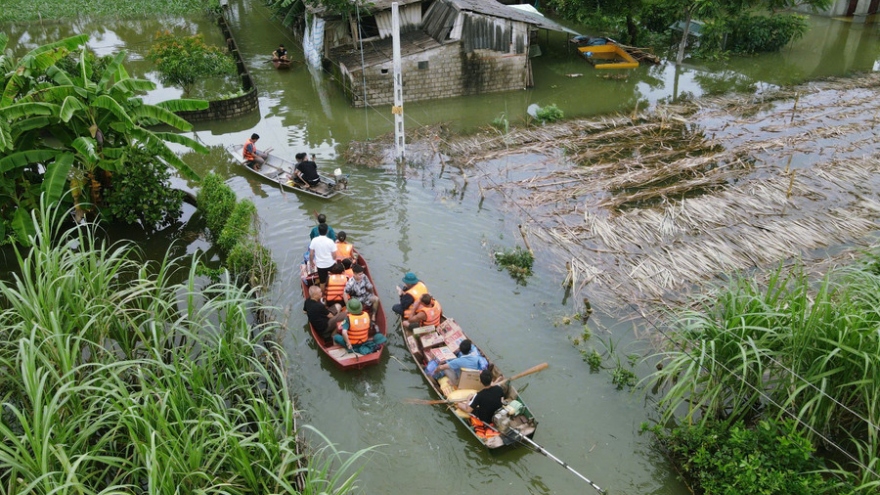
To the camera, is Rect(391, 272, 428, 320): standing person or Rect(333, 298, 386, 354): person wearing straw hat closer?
Rect(333, 298, 386, 354): person wearing straw hat

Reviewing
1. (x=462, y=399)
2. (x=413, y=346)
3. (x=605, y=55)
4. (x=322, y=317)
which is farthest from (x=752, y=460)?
(x=605, y=55)

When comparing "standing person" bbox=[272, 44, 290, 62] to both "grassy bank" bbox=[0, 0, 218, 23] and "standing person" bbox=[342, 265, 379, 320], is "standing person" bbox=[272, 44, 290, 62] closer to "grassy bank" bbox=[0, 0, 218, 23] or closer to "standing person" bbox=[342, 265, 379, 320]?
"grassy bank" bbox=[0, 0, 218, 23]

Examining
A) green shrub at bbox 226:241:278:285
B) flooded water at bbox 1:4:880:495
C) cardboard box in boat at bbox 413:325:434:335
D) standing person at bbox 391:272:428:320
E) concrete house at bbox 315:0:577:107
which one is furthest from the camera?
concrete house at bbox 315:0:577:107

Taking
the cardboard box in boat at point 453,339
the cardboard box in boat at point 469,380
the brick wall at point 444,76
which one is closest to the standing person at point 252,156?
the brick wall at point 444,76

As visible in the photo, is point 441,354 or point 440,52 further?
point 440,52

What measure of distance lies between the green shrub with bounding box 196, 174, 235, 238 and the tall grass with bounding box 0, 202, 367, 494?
4.22 meters

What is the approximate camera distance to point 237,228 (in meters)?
11.4

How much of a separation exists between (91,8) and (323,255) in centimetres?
2652

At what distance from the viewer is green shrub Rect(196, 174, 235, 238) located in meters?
12.0

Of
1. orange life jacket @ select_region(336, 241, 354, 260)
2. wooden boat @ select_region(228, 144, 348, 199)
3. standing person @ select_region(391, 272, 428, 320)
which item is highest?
wooden boat @ select_region(228, 144, 348, 199)

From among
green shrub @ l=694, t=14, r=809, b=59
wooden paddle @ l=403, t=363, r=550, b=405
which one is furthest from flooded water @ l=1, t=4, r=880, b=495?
green shrub @ l=694, t=14, r=809, b=59

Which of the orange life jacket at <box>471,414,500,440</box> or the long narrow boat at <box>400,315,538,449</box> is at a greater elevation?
the long narrow boat at <box>400,315,538,449</box>

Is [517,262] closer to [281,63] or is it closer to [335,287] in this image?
[335,287]

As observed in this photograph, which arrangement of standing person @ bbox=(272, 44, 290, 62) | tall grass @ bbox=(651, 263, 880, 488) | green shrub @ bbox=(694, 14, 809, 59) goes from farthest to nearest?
green shrub @ bbox=(694, 14, 809, 59)
standing person @ bbox=(272, 44, 290, 62)
tall grass @ bbox=(651, 263, 880, 488)
